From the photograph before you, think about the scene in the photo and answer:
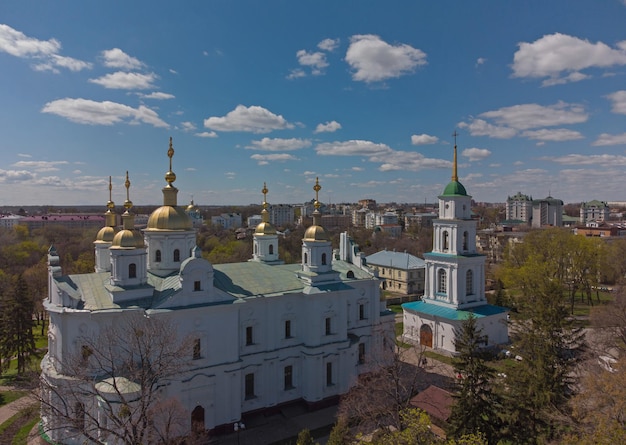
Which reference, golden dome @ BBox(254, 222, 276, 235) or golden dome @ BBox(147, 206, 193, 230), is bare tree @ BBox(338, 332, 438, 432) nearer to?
golden dome @ BBox(254, 222, 276, 235)

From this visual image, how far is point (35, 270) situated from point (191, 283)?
99.5 feet

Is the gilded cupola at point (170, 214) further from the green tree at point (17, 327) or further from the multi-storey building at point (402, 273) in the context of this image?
the multi-storey building at point (402, 273)

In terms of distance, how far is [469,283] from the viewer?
27938 mm

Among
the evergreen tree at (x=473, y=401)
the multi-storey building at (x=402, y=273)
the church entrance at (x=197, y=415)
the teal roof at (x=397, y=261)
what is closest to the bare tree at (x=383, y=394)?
the evergreen tree at (x=473, y=401)

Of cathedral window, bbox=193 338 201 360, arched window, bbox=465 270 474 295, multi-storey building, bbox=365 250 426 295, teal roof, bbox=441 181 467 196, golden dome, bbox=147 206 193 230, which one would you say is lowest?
multi-storey building, bbox=365 250 426 295

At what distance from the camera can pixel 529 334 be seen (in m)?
15.3

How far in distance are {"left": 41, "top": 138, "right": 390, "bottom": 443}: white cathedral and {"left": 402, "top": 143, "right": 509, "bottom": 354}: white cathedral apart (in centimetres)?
500

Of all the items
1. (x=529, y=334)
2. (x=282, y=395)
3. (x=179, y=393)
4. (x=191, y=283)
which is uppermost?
(x=191, y=283)

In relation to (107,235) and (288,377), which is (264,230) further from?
(288,377)

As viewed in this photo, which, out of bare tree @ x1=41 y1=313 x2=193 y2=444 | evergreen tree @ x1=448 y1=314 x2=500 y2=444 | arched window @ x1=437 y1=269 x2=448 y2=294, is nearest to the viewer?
evergreen tree @ x1=448 y1=314 x2=500 y2=444

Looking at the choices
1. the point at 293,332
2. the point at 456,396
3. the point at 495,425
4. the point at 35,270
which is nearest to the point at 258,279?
the point at 293,332

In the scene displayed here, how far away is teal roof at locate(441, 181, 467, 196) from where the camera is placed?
2784 cm

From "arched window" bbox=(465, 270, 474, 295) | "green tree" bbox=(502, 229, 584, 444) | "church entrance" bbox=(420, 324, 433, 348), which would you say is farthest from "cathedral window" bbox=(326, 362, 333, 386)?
"arched window" bbox=(465, 270, 474, 295)

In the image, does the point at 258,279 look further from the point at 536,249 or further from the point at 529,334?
the point at 536,249
